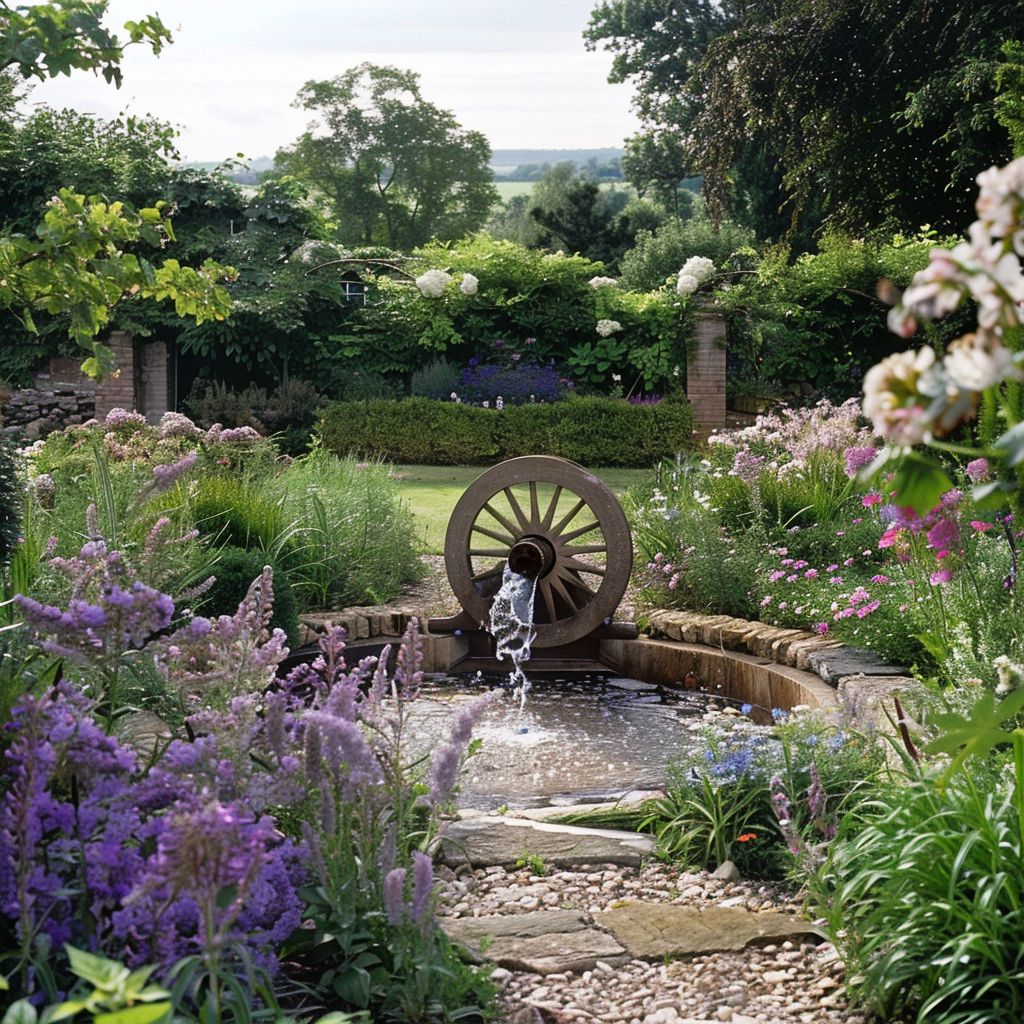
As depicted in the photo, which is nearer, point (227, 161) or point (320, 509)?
point (320, 509)

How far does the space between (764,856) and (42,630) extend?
210cm

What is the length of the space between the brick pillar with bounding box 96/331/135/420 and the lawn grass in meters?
3.90

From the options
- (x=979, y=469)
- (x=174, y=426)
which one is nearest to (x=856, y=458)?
(x=979, y=469)

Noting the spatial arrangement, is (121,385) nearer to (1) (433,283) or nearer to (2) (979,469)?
(1) (433,283)

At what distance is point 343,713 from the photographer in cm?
233

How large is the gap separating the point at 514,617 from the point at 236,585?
1.51 meters

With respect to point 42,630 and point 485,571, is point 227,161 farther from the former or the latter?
point 42,630

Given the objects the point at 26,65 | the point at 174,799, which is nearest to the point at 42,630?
the point at 174,799

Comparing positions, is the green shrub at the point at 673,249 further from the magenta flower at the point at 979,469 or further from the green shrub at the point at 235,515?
the magenta flower at the point at 979,469

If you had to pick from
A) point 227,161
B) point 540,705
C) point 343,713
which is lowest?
point 540,705

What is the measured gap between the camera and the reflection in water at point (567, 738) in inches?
179

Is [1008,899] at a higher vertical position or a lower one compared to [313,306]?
lower

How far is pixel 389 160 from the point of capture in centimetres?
4469

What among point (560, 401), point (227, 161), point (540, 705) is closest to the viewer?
point (540, 705)
